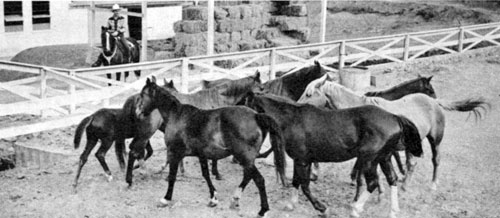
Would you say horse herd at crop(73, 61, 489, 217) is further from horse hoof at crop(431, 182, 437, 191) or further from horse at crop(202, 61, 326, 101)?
horse at crop(202, 61, 326, 101)

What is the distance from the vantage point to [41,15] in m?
22.3

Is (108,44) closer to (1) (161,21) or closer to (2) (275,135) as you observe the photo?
(1) (161,21)

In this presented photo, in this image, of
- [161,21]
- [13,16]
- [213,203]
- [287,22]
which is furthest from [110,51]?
[213,203]

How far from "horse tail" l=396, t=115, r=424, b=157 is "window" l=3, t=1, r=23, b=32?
15.2m

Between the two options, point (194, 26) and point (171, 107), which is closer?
point (171, 107)

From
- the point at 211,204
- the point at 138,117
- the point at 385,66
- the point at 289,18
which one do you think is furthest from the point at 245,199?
the point at 289,18

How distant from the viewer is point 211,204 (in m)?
9.74

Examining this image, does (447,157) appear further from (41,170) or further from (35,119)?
(35,119)

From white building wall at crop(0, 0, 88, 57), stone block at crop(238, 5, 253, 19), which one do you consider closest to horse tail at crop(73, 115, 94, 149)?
stone block at crop(238, 5, 253, 19)

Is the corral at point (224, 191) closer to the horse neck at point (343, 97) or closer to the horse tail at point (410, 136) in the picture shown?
the horse tail at point (410, 136)

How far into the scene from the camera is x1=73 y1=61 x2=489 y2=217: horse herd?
9227mm

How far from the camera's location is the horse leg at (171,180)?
9617mm

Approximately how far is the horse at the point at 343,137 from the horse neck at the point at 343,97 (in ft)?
3.23

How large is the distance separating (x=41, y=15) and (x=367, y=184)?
1562 cm
